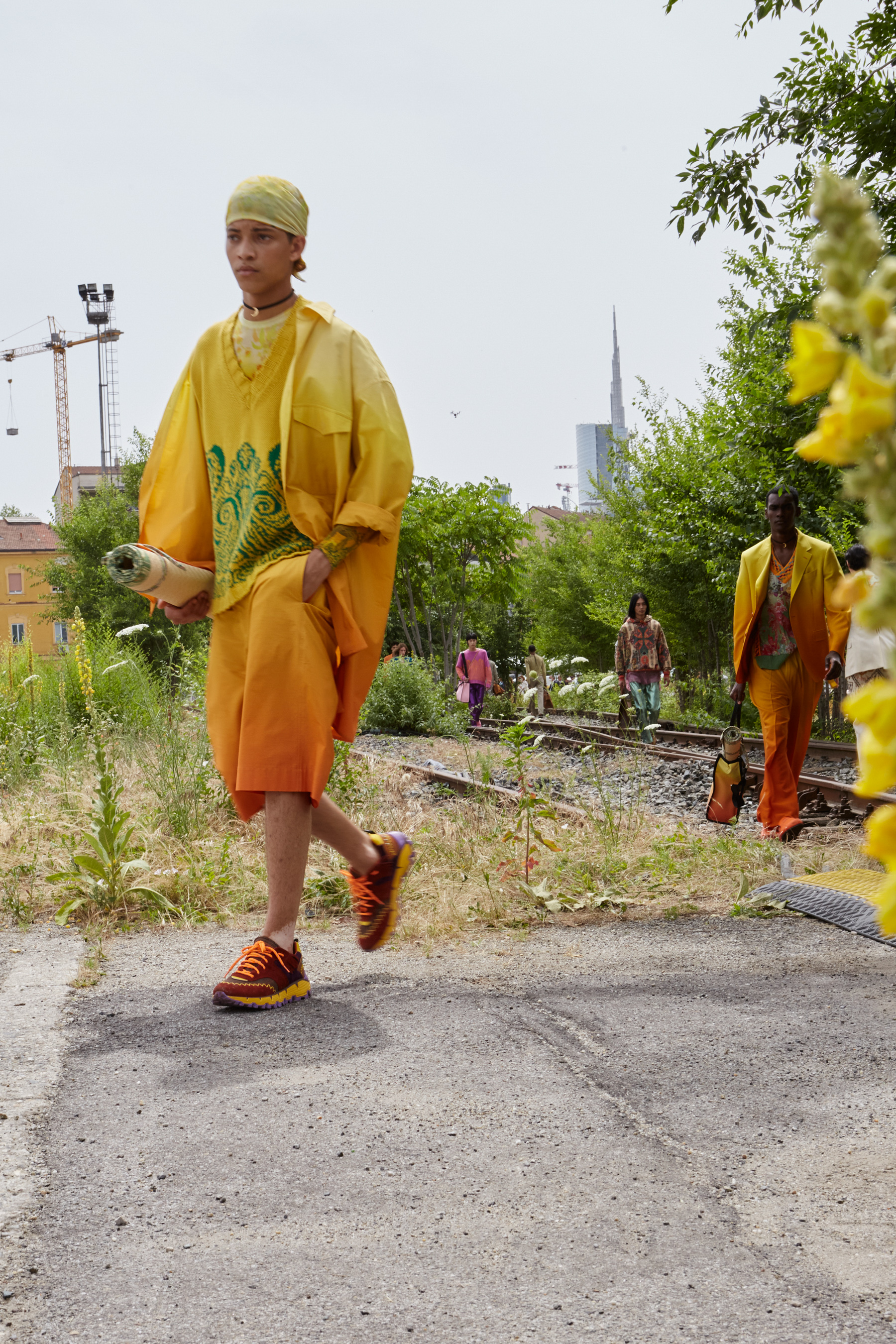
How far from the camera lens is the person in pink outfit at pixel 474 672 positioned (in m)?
19.5

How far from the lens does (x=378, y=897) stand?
12.4 feet

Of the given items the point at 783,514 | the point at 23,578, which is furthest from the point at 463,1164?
the point at 23,578

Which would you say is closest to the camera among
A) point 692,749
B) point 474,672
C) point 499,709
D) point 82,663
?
point 82,663

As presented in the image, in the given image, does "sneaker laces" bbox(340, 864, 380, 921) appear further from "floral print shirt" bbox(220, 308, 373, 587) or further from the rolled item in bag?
the rolled item in bag

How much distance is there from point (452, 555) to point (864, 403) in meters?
34.1

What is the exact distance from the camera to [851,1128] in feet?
7.87

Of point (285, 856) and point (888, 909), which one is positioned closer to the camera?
point (888, 909)

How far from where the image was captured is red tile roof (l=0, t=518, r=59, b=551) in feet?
290

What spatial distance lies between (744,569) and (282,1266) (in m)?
5.64

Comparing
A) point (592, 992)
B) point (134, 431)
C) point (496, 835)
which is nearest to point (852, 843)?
point (496, 835)

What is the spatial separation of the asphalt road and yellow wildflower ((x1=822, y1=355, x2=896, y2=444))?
60.2 inches

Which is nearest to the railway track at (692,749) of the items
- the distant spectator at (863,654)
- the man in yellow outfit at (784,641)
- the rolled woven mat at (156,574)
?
the man in yellow outfit at (784,641)

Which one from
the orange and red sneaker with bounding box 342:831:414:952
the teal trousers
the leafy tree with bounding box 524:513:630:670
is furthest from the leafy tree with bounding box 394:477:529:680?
the orange and red sneaker with bounding box 342:831:414:952

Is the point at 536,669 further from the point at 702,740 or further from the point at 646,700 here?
the point at 702,740
